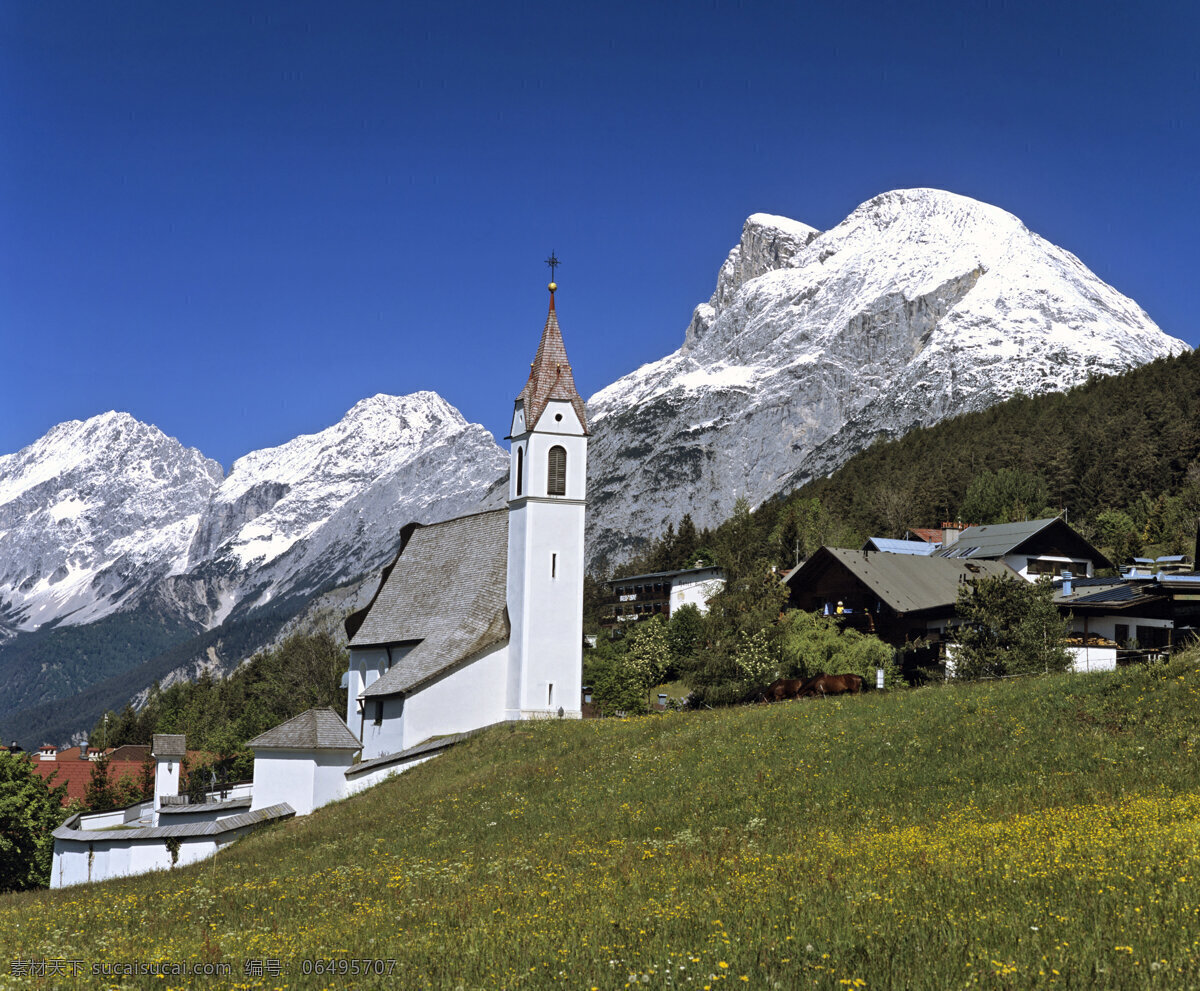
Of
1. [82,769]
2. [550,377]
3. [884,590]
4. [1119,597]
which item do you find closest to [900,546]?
[884,590]

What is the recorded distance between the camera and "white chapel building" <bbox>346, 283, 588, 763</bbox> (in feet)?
156

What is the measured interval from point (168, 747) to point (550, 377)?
960 inches

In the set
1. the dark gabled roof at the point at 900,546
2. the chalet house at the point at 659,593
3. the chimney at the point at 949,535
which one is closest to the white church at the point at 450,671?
the dark gabled roof at the point at 900,546

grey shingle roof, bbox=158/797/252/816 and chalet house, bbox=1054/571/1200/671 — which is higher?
chalet house, bbox=1054/571/1200/671

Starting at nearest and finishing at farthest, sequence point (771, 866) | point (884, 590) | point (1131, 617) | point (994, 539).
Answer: point (771, 866)
point (1131, 617)
point (884, 590)
point (994, 539)

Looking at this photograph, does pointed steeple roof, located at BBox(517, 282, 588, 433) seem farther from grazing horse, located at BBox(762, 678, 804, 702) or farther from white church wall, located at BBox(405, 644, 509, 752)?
grazing horse, located at BBox(762, 678, 804, 702)

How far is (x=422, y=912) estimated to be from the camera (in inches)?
641

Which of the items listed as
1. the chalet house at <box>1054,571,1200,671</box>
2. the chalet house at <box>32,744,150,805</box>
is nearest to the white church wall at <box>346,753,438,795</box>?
the chalet house at <box>1054,571,1200,671</box>

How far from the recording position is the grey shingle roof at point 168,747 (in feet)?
179

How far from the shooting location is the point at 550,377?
5184 centimetres

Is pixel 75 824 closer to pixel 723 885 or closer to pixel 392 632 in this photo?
pixel 392 632

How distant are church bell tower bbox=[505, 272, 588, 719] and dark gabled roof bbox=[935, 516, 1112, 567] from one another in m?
35.7

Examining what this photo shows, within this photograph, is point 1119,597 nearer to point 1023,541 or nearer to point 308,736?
point 1023,541

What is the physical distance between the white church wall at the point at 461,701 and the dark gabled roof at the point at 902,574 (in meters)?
21.1
